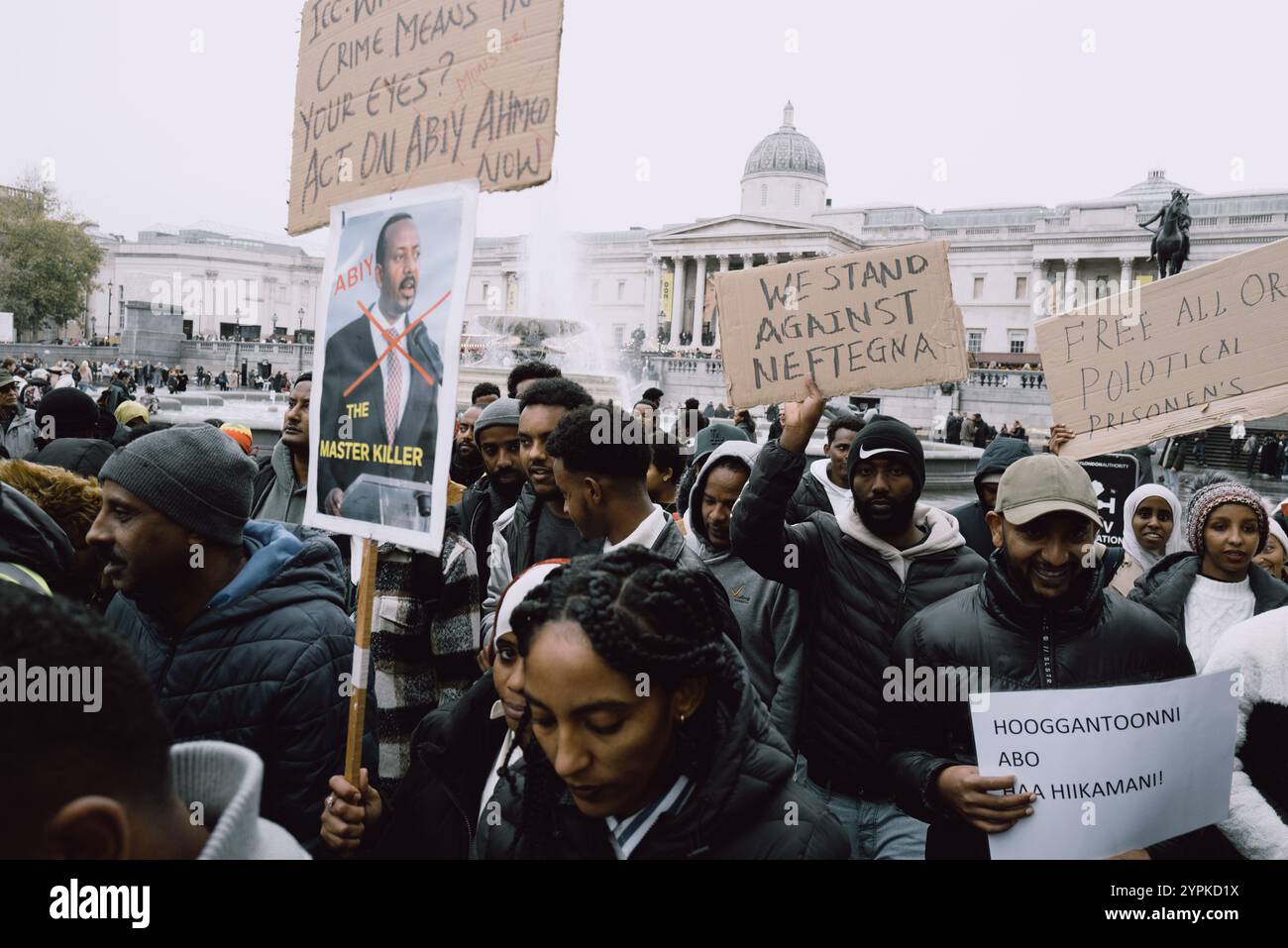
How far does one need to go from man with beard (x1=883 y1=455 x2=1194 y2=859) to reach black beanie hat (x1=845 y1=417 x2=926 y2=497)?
87cm

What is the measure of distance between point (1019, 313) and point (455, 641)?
65.6 m

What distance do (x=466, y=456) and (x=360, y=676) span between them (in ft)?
11.2

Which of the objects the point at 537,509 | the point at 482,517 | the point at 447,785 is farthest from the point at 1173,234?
the point at 447,785

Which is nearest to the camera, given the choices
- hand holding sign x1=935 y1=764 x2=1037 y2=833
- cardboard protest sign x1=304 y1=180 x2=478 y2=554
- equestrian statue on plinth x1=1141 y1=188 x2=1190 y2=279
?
hand holding sign x1=935 y1=764 x2=1037 y2=833

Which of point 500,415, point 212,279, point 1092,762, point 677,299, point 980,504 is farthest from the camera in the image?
point 212,279

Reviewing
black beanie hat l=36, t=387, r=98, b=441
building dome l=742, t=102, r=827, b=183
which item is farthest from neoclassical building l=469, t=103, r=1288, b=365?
black beanie hat l=36, t=387, r=98, b=441

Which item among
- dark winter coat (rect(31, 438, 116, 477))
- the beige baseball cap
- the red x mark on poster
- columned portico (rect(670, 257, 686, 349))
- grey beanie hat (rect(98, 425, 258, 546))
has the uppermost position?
columned portico (rect(670, 257, 686, 349))

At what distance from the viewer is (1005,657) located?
7.66 feet

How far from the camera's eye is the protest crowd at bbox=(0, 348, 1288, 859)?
1210mm

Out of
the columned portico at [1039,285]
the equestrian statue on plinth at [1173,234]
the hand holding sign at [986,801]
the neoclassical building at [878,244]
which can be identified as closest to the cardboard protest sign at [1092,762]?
the hand holding sign at [986,801]

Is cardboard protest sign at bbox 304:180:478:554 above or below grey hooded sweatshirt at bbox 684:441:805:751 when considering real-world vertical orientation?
above

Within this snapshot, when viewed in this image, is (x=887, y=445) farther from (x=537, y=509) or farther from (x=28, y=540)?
(x=28, y=540)

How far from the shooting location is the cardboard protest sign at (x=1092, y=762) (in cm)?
202

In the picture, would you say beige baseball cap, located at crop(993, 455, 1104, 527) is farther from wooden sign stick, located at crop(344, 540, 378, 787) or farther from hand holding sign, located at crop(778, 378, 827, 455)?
wooden sign stick, located at crop(344, 540, 378, 787)
